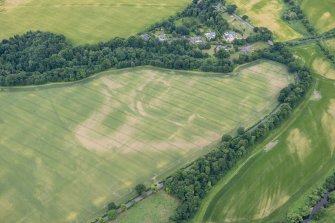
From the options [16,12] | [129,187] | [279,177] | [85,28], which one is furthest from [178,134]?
[16,12]

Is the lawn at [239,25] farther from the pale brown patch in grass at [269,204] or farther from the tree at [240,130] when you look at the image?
the pale brown patch in grass at [269,204]

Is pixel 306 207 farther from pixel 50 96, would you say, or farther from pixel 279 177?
pixel 50 96

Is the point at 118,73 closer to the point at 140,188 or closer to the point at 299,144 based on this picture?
the point at 140,188

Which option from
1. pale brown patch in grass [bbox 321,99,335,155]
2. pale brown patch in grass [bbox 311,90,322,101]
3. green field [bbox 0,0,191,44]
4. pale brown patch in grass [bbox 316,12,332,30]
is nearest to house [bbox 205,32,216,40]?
green field [bbox 0,0,191,44]

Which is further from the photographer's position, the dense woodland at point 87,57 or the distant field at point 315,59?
the dense woodland at point 87,57

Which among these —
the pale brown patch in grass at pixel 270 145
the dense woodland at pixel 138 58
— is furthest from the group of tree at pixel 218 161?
the pale brown patch in grass at pixel 270 145

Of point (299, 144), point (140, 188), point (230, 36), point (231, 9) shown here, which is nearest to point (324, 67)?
point (230, 36)
